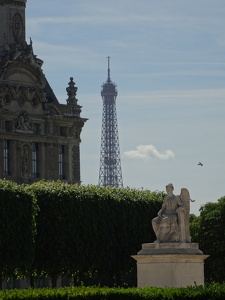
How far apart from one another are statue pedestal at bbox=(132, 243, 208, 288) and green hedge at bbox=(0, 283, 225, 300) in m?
6.80

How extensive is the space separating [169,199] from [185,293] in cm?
962

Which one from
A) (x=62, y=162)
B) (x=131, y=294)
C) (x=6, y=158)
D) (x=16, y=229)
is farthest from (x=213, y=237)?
(x=131, y=294)

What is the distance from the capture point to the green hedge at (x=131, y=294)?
44.5 meters

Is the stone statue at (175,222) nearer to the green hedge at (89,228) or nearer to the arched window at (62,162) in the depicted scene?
the green hedge at (89,228)

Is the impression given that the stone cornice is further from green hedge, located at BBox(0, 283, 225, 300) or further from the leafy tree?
green hedge, located at BBox(0, 283, 225, 300)

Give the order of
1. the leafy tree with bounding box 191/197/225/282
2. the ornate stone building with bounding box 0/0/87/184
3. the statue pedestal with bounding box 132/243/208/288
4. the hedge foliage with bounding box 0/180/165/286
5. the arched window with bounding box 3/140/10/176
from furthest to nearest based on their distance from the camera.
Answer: the ornate stone building with bounding box 0/0/87/184 → the arched window with bounding box 3/140/10/176 → the leafy tree with bounding box 191/197/225/282 → the hedge foliage with bounding box 0/180/165/286 → the statue pedestal with bounding box 132/243/208/288

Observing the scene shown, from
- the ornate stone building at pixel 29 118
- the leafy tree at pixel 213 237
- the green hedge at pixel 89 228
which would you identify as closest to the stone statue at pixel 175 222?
the green hedge at pixel 89 228

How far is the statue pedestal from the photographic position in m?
52.7

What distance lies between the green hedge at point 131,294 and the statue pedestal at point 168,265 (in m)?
6.80

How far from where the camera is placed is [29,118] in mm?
97438

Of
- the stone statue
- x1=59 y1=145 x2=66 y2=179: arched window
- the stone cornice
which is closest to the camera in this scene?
the stone statue

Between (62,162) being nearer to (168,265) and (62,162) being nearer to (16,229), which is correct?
(16,229)

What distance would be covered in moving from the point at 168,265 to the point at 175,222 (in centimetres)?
165

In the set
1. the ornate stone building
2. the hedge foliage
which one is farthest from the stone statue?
the ornate stone building
